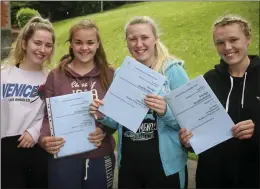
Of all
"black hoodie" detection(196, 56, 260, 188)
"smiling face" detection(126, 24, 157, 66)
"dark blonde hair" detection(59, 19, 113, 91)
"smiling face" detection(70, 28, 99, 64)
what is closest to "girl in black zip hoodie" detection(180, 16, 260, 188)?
"black hoodie" detection(196, 56, 260, 188)

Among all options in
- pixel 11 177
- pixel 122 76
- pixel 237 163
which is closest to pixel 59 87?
pixel 122 76

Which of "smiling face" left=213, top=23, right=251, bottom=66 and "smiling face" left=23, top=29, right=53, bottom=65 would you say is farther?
"smiling face" left=23, top=29, right=53, bottom=65

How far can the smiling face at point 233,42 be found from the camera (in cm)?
197

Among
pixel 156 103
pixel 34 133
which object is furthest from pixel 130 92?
pixel 34 133

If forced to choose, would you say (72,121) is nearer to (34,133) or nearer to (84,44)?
(34,133)

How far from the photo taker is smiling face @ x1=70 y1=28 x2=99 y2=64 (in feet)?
6.92

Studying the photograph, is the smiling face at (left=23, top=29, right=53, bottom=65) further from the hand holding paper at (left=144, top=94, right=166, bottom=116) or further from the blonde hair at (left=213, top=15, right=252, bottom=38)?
the blonde hair at (left=213, top=15, right=252, bottom=38)

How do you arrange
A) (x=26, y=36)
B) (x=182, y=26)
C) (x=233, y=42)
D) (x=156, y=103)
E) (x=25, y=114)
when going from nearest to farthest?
(x=156, y=103) < (x=233, y=42) < (x=25, y=114) < (x=26, y=36) < (x=182, y=26)

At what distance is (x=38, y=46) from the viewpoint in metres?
2.30

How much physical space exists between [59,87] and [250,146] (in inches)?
51.7

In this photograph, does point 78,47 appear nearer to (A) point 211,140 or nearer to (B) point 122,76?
(B) point 122,76

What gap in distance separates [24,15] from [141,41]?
159cm

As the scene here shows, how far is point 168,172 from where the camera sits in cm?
195

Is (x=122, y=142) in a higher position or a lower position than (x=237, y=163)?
higher
